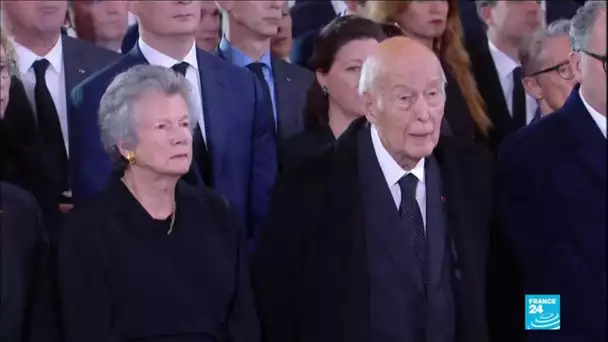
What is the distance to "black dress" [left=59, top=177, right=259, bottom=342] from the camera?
7.77ft

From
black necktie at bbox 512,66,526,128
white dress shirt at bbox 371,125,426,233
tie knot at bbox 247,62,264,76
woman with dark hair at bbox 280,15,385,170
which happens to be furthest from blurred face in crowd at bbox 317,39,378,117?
black necktie at bbox 512,66,526,128

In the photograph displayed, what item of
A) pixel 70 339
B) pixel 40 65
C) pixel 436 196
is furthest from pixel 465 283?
pixel 40 65

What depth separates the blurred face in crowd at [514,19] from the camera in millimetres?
4020

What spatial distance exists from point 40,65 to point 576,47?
170 centimetres

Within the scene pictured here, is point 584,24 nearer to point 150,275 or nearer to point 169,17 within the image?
point 150,275

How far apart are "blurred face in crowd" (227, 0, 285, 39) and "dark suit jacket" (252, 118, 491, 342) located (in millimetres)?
1002

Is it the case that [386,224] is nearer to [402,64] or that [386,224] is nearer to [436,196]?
[436,196]

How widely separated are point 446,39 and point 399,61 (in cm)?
141

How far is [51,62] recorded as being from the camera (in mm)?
3119

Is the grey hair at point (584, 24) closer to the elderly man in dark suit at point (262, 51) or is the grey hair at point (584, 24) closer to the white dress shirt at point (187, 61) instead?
the white dress shirt at point (187, 61)

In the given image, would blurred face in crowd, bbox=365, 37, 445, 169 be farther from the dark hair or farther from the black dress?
the dark hair

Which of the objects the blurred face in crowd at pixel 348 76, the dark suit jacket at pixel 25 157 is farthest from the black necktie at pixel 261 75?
the dark suit jacket at pixel 25 157

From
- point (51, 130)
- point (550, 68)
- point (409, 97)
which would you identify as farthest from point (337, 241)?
point (550, 68)

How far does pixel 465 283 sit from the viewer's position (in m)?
2.27
